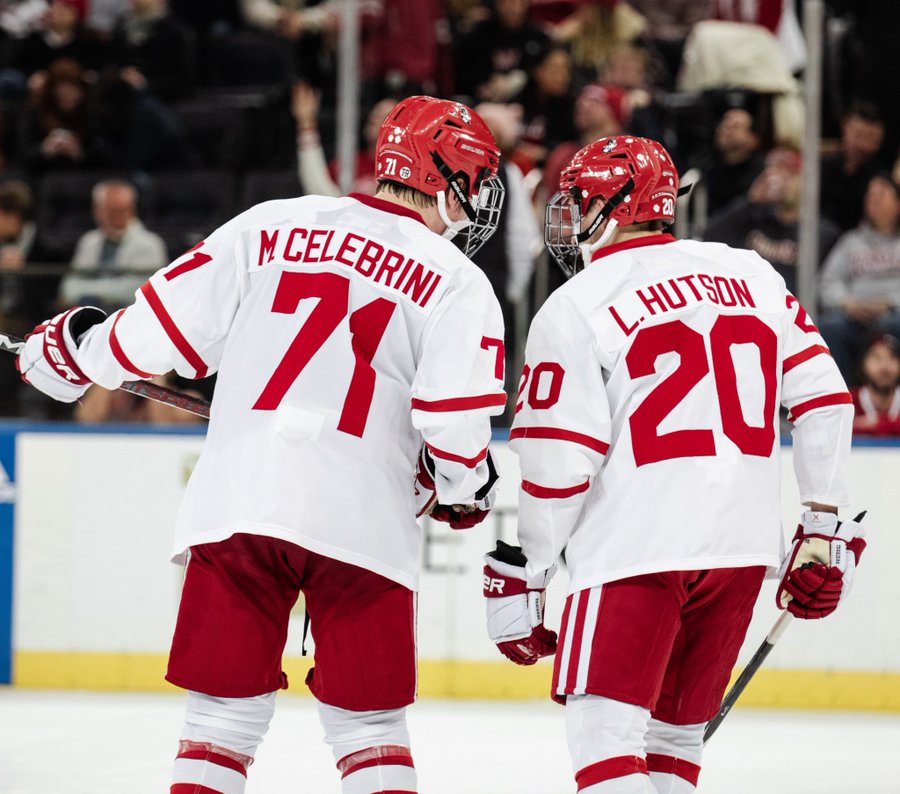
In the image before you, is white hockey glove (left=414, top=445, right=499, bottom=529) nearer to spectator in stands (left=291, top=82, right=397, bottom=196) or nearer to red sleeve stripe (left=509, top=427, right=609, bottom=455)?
red sleeve stripe (left=509, top=427, right=609, bottom=455)

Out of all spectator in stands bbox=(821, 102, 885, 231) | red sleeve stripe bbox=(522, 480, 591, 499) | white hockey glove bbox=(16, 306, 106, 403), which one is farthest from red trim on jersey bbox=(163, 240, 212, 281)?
spectator in stands bbox=(821, 102, 885, 231)

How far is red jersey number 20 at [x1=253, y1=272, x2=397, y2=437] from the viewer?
2420 mm

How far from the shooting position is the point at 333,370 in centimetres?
242

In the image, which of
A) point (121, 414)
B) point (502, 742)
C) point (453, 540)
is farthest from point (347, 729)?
point (121, 414)

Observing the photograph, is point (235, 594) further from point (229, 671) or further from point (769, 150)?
point (769, 150)

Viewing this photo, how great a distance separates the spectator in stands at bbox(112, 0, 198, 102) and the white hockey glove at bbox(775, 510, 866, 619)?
5247 mm

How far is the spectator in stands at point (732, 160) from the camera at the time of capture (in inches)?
223

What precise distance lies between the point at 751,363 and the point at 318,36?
5.03 m

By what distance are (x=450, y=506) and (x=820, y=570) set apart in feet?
2.31

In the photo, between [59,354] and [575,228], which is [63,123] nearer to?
[59,354]

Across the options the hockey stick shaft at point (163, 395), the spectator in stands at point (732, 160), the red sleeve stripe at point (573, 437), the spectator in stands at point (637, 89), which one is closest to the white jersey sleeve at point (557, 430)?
the red sleeve stripe at point (573, 437)

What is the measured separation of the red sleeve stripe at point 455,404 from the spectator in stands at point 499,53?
4.38 m

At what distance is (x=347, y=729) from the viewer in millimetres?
2445

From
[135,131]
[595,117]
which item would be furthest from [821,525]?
[135,131]
